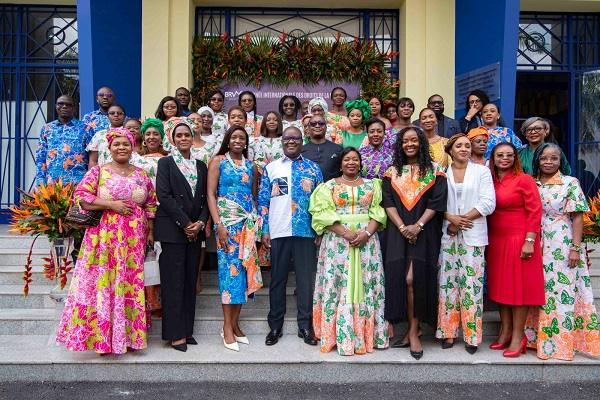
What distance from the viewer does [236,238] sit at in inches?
182

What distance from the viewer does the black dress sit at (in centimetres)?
448

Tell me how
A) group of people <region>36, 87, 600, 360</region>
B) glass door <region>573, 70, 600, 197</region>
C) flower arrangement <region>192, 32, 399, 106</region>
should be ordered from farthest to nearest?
glass door <region>573, 70, 600, 197</region> → flower arrangement <region>192, 32, 399, 106</region> → group of people <region>36, 87, 600, 360</region>

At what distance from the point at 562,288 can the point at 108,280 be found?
152 inches

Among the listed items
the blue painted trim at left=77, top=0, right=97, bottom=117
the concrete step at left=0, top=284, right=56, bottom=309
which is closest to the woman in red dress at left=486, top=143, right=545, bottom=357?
the concrete step at left=0, top=284, right=56, bottom=309

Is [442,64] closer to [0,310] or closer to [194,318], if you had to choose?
[194,318]

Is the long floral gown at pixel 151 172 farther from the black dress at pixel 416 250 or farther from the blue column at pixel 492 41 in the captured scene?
the blue column at pixel 492 41

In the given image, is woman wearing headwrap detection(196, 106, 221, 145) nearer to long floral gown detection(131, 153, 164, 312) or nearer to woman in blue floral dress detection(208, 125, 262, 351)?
long floral gown detection(131, 153, 164, 312)

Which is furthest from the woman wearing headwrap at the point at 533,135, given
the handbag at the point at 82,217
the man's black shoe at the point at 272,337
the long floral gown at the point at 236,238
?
the handbag at the point at 82,217

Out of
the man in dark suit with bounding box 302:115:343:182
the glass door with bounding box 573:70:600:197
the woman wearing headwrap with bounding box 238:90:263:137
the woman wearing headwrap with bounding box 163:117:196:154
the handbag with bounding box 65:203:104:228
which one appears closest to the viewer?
the handbag with bounding box 65:203:104:228

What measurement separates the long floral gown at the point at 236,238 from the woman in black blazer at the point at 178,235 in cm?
21

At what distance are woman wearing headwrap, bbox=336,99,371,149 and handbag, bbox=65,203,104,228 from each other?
2744mm

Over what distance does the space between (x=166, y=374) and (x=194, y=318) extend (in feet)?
2.19

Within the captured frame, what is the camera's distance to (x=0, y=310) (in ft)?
17.5

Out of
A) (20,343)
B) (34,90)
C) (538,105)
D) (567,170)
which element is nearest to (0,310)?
(20,343)
